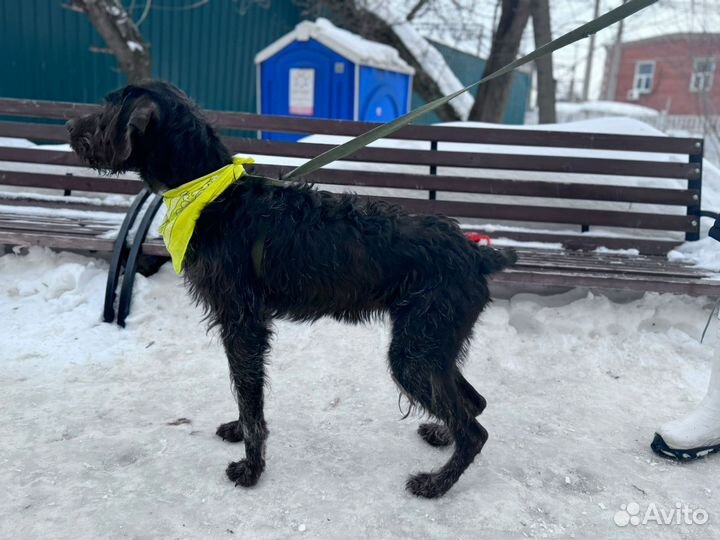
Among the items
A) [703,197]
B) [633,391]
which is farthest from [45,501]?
[703,197]

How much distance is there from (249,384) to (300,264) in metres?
0.62

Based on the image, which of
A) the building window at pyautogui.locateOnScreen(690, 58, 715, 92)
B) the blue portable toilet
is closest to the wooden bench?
the blue portable toilet

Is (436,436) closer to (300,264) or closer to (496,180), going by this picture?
(300,264)

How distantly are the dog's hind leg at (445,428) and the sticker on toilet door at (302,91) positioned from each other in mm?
7885

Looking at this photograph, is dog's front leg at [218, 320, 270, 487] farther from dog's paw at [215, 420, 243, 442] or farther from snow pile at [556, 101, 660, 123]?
snow pile at [556, 101, 660, 123]

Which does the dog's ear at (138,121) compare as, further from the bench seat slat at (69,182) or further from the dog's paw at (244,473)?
the bench seat slat at (69,182)

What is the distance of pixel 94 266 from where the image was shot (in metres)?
4.72

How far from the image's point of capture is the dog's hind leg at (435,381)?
264 centimetres

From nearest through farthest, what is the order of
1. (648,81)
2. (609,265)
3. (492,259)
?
(492,259) < (609,265) < (648,81)

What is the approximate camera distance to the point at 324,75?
9.90 metres

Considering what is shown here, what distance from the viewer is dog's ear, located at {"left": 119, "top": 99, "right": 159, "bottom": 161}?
2.54 metres

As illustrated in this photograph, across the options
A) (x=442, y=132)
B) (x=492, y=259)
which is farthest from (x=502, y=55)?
(x=492, y=259)

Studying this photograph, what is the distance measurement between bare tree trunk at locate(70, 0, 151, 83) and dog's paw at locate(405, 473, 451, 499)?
718 centimetres

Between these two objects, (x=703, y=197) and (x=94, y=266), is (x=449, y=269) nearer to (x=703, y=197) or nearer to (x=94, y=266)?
(x=94, y=266)
